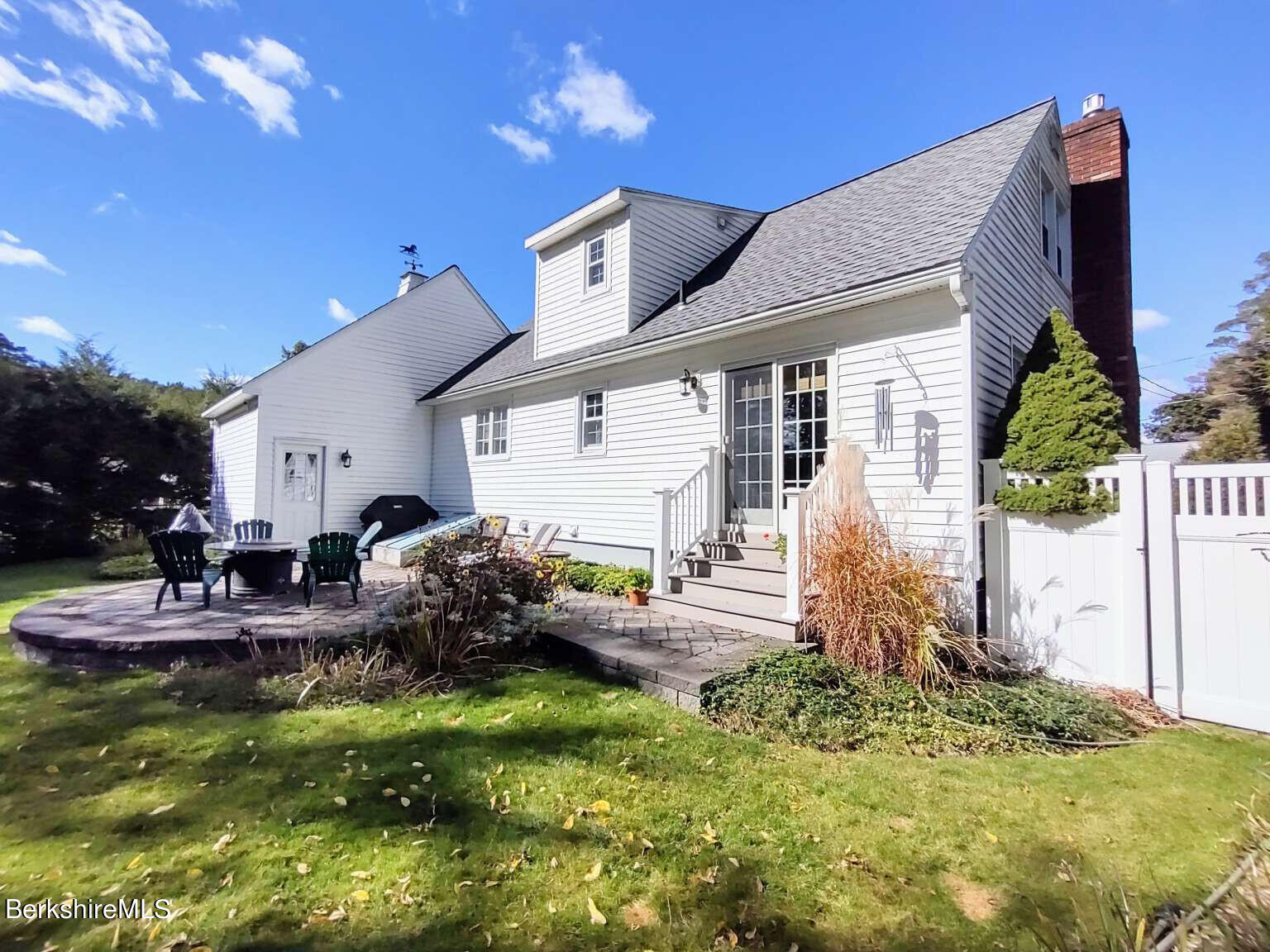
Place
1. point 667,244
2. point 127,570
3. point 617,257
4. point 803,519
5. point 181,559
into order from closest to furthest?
point 803,519 < point 181,559 < point 617,257 < point 667,244 < point 127,570

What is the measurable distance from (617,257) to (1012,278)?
239 inches

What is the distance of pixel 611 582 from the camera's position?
8266 millimetres

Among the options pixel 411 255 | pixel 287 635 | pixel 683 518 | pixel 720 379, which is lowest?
pixel 287 635

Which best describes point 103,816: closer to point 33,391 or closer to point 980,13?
point 980,13

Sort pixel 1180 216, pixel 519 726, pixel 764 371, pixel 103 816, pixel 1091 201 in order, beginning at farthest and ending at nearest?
1. pixel 1180 216
2. pixel 1091 201
3. pixel 764 371
4. pixel 519 726
5. pixel 103 816

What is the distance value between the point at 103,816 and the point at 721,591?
5083 millimetres

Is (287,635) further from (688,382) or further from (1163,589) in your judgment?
(1163,589)

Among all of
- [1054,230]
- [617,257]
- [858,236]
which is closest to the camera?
[858,236]

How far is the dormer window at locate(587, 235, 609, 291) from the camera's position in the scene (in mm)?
10477

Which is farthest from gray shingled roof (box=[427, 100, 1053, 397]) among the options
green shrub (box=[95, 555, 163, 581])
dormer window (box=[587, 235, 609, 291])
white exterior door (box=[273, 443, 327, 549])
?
green shrub (box=[95, 555, 163, 581])

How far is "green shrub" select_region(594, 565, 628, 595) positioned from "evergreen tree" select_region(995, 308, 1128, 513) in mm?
4741

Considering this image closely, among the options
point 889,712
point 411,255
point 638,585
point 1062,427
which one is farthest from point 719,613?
point 411,255

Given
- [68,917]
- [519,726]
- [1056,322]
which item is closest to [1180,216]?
[1056,322]

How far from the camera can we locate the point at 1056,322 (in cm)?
551
